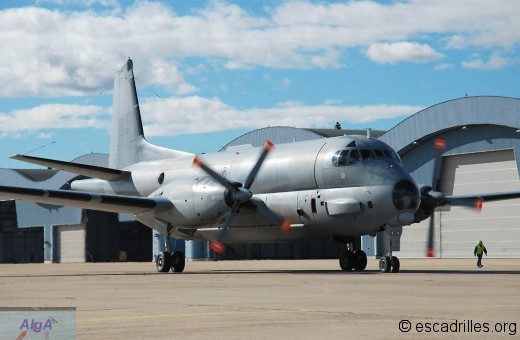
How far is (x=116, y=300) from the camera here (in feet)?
53.3

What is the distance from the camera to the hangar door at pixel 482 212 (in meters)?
47.9

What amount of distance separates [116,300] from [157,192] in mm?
16864

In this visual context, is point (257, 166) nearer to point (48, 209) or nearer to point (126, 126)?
point (126, 126)

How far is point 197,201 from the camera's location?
2989cm

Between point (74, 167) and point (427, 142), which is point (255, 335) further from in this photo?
point (427, 142)

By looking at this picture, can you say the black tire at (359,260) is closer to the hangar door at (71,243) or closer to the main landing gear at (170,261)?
the main landing gear at (170,261)

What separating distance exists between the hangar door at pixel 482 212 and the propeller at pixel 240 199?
19673mm

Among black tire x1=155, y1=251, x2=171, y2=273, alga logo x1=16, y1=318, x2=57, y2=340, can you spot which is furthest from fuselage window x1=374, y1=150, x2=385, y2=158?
alga logo x1=16, y1=318, x2=57, y2=340

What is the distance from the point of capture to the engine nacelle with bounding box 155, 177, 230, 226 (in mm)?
29109

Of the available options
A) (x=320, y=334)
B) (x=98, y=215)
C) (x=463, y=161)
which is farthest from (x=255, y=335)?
(x=98, y=215)

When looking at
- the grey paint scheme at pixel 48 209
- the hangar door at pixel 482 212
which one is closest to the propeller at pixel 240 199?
the hangar door at pixel 482 212

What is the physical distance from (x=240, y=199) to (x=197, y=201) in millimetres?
1949

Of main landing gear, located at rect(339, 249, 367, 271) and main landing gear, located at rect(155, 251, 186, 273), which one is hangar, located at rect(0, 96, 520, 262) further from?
main landing gear, located at rect(155, 251, 186, 273)

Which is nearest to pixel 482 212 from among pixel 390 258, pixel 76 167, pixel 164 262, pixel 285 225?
pixel 285 225
